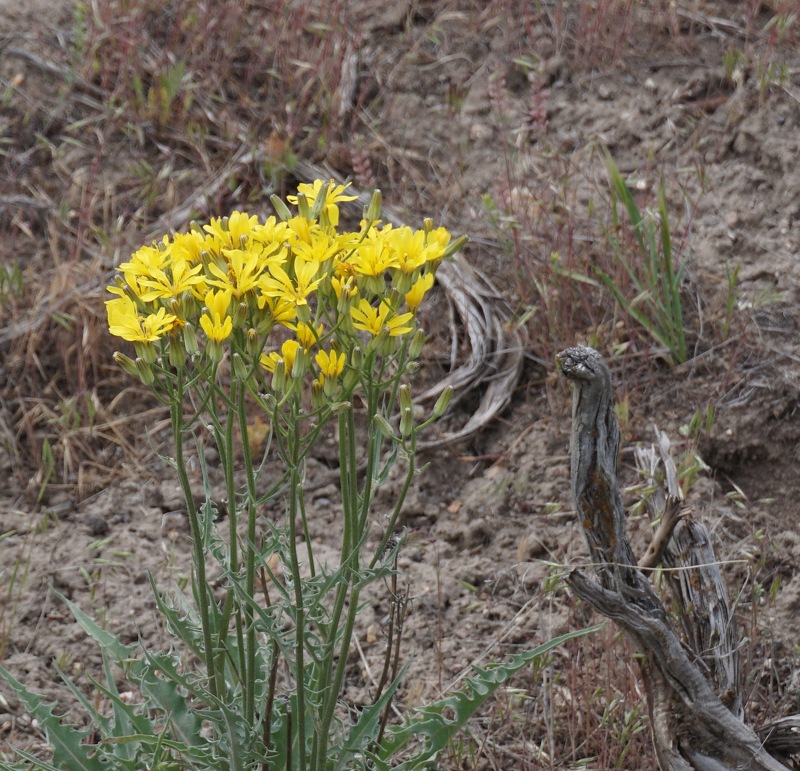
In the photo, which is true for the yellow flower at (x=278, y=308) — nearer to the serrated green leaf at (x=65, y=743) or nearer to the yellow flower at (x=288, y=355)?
the yellow flower at (x=288, y=355)

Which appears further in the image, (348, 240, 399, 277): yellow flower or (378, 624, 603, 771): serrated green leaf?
(378, 624, 603, 771): serrated green leaf

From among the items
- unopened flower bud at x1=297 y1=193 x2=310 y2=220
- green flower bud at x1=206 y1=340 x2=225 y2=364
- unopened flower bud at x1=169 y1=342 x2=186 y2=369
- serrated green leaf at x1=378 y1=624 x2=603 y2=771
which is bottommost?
serrated green leaf at x1=378 y1=624 x2=603 y2=771

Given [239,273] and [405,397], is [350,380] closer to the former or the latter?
[405,397]

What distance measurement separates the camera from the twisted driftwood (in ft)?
6.47

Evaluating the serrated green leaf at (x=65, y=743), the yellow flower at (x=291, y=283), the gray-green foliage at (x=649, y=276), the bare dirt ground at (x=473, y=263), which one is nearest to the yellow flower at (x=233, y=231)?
the yellow flower at (x=291, y=283)

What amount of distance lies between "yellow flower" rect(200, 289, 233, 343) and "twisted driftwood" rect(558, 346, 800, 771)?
70 cm

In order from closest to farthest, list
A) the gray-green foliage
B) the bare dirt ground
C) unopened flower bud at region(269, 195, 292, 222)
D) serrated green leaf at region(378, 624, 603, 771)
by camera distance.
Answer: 1. unopened flower bud at region(269, 195, 292, 222)
2. serrated green leaf at region(378, 624, 603, 771)
3. the bare dirt ground
4. the gray-green foliage

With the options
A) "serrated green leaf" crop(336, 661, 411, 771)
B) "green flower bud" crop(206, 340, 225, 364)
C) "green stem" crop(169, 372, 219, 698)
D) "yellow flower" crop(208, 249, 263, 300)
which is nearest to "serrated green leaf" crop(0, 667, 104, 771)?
"green stem" crop(169, 372, 219, 698)

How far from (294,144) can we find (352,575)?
→ 2981mm

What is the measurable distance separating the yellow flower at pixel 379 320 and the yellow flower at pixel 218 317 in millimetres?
208

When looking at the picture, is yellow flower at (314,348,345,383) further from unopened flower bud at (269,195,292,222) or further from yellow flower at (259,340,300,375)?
unopened flower bud at (269,195,292,222)

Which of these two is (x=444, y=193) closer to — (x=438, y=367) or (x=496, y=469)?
Answer: (x=438, y=367)

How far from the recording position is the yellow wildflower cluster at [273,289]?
1.60 m

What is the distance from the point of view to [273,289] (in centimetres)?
159
